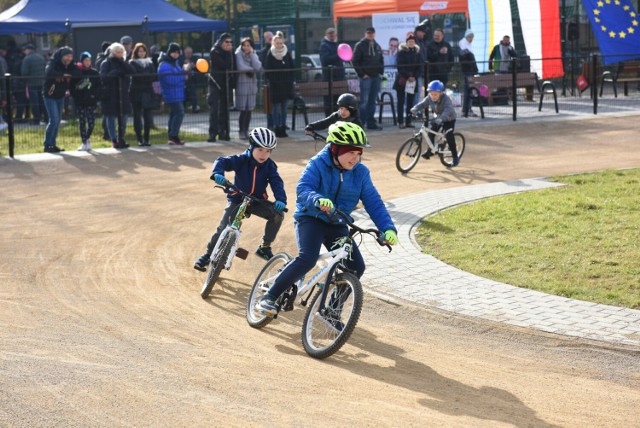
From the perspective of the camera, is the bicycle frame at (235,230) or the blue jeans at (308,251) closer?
the blue jeans at (308,251)

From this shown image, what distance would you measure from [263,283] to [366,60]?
576 inches

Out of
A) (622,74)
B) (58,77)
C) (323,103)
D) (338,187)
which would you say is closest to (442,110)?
(323,103)

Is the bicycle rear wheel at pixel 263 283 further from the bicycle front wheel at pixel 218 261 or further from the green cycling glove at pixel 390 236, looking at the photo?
the green cycling glove at pixel 390 236

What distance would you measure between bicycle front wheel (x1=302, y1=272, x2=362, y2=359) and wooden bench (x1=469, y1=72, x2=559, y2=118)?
17.4 metres

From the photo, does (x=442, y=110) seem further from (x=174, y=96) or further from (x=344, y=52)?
(x=344, y=52)

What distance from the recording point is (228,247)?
962cm

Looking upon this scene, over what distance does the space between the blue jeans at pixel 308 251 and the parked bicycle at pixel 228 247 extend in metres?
1.53

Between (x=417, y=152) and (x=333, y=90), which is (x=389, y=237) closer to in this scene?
(x=417, y=152)

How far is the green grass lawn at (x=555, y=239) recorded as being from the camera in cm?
966

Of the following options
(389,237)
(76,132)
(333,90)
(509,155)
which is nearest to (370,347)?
(389,237)

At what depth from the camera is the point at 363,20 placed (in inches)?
1308

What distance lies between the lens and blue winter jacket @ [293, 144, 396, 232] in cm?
786

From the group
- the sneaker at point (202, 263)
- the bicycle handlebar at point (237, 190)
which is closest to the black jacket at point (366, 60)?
the sneaker at point (202, 263)

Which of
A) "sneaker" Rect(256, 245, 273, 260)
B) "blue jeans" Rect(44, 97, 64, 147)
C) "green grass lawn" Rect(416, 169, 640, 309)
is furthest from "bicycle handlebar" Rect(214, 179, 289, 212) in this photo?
"blue jeans" Rect(44, 97, 64, 147)
